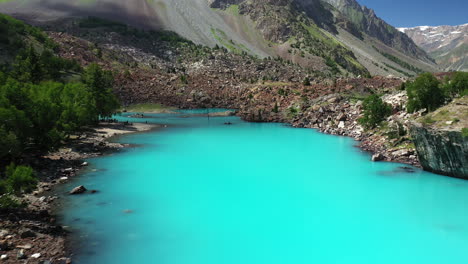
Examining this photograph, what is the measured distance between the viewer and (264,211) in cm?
2662

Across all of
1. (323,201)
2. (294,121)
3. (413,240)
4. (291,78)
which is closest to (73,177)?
(323,201)

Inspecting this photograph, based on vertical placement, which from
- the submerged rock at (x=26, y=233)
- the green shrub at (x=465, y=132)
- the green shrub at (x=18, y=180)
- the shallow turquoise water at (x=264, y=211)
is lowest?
the shallow turquoise water at (x=264, y=211)

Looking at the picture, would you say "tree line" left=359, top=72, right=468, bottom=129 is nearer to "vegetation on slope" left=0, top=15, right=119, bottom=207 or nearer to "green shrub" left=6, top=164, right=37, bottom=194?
"vegetation on slope" left=0, top=15, right=119, bottom=207

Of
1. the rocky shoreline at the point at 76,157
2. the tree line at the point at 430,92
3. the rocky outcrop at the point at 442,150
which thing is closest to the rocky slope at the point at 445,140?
the rocky outcrop at the point at 442,150

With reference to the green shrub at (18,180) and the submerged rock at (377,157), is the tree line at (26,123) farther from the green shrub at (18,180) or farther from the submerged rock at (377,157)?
the submerged rock at (377,157)

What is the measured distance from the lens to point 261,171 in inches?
1574

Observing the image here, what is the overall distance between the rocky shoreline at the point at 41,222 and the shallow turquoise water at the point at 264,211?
115 centimetres

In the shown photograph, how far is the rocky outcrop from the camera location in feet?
104

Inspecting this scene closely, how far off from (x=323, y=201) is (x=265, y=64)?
486 ft

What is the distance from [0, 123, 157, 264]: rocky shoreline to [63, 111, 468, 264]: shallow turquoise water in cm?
115

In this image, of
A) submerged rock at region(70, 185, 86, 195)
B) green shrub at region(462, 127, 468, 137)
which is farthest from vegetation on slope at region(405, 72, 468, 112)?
submerged rock at region(70, 185, 86, 195)

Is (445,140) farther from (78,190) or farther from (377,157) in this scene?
(78,190)

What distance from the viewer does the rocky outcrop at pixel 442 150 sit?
1244 inches

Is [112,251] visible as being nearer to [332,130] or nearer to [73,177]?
[73,177]
